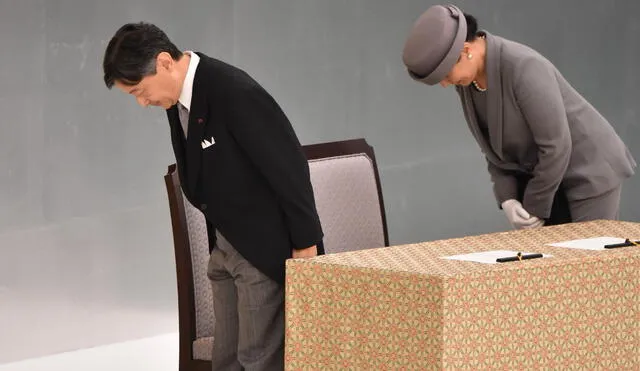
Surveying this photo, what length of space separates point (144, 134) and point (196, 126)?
79.3 inches

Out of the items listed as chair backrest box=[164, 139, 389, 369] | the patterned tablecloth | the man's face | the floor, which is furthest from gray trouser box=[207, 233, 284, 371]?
the floor

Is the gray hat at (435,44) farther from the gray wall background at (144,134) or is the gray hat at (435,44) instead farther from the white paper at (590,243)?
the gray wall background at (144,134)

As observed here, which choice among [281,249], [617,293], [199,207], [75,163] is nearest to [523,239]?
[617,293]

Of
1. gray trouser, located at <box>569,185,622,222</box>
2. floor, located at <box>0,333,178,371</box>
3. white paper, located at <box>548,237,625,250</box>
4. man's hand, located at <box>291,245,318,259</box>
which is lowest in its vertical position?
floor, located at <box>0,333,178,371</box>

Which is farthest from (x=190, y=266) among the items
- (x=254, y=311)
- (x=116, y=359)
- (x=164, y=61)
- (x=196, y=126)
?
(x=116, y=359)

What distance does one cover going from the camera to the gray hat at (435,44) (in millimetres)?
3133

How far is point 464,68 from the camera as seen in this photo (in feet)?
10.7

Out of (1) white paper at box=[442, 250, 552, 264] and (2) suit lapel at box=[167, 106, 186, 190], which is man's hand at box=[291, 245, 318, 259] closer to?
(2) suit lapel at box=[167, 106, 186, 190]

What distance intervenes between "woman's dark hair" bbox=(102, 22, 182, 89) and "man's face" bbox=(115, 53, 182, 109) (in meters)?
0.02

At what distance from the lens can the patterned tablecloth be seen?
2375 millimetres

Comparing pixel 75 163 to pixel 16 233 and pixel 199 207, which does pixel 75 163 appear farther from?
pixel 199 207

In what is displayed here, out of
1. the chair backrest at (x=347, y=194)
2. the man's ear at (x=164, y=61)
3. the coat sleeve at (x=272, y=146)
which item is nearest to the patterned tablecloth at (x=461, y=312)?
the coat sleeve at (x=272, y=146)

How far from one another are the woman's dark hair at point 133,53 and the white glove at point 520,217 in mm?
1057

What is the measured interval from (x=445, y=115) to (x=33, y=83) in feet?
6.80
